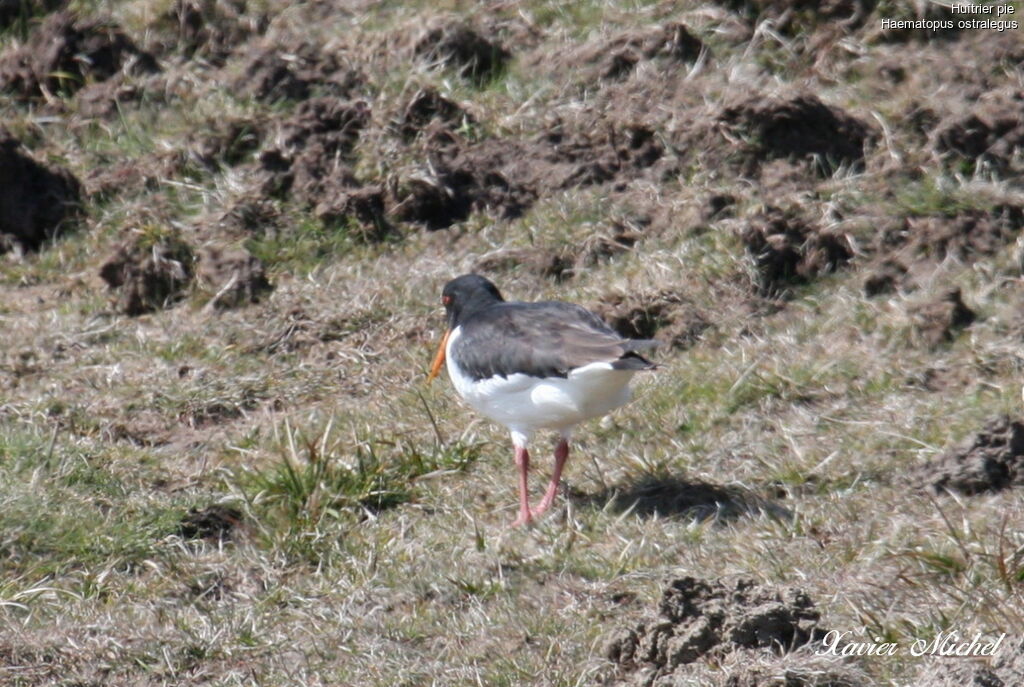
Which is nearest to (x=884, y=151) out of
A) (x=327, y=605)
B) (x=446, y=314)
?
(x=446, y=314)

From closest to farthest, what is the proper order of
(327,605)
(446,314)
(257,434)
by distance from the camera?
(327,605)
(257,434)
(446,314)

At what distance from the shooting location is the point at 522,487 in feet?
19.3

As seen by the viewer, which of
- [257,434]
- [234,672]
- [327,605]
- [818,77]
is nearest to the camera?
[234,672]

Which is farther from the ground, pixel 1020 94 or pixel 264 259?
pixel 1020 94

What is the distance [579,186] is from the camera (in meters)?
7.99

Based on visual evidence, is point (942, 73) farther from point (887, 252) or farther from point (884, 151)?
point (887, 252)

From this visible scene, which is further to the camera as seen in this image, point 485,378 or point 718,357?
point 718,357

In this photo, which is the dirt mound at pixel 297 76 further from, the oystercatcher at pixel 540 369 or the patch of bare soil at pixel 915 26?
the patch of bare soil at pixel 915 26

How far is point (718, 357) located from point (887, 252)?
1.11m

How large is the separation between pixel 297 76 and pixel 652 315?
9.45ft

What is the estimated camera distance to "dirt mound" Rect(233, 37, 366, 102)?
8.66 metres

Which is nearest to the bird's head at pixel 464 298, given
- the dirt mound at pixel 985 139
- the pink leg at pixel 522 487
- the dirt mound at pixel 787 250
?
the pink leg at pixel 522 487

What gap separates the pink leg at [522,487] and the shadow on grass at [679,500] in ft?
0.74

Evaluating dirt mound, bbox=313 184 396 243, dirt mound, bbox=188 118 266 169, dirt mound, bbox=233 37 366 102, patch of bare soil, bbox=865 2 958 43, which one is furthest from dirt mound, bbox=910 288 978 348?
dirt mound, bbox=188 118 266 169
